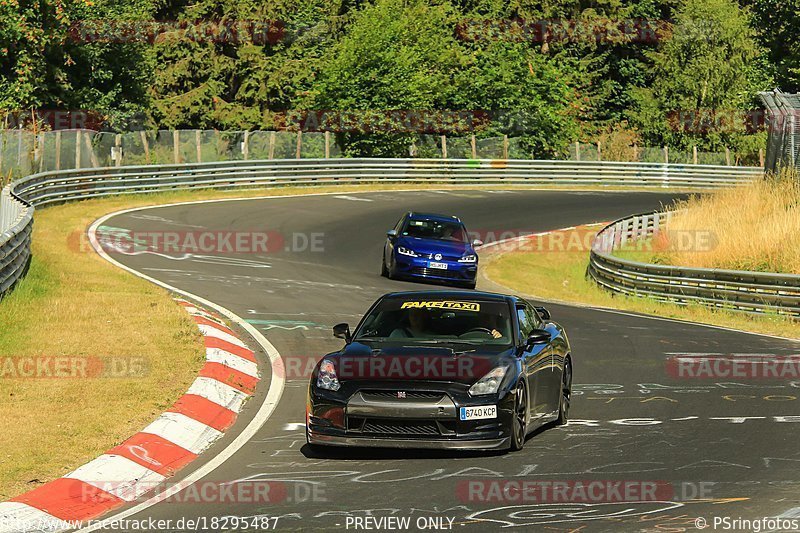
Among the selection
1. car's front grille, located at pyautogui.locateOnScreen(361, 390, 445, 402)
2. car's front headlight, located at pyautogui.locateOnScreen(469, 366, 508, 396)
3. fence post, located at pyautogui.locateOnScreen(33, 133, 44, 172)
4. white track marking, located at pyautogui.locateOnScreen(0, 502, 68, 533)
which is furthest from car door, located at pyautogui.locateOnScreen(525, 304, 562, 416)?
fence post, located at pyautogui.locateOnScreen(33, 133, 44, 172)

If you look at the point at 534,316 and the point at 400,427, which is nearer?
the point at 400,427

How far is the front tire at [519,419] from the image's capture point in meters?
10.8

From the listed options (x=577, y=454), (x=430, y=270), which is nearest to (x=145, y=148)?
(x=430, y=270)

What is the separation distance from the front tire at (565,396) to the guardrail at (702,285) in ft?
42.8

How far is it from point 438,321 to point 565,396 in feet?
5.47

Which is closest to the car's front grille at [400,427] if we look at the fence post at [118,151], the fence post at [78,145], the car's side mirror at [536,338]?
the car's side mirror at [536,338]

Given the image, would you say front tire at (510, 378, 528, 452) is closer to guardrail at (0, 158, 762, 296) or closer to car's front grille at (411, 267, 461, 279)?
guardrail at (0, 158, 762, 296)

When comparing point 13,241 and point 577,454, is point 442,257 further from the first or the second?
point 577,454

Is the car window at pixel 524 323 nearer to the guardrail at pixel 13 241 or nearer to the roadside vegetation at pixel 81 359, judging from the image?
the roadside vegetation at pixel 81 359

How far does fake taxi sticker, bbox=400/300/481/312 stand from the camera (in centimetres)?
1224

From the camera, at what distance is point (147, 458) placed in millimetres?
10578

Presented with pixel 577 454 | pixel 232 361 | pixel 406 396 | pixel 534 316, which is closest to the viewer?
pixel 406 396

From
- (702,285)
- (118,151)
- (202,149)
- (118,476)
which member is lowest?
(702,285)

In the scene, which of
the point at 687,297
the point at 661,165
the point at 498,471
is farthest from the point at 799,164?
the point at 498,471
